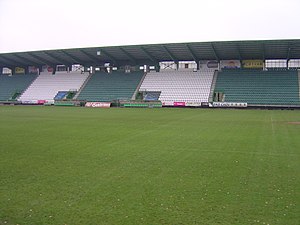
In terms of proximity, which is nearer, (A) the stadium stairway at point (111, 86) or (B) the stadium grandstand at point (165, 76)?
(B) the stadium grandstand at point (165, 76)

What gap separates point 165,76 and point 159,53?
19.0ft

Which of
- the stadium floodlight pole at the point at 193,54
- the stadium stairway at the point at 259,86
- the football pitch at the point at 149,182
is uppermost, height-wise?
the stadium floodlight pole at the point at 193,54

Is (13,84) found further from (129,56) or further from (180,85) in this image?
(180,85)

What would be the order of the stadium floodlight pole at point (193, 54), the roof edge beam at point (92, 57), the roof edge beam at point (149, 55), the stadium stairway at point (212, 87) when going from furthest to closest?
the roof edge beam at point (92, 57) → the roof edge beam at point (149, 55) → the stadium stairway at point (212, 87) → the stadium floodlight pole at point (193, 54)

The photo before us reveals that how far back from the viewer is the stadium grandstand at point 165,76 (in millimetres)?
49594

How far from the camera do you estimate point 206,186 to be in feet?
25.6

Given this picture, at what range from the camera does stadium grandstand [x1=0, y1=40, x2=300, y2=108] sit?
4959 cm

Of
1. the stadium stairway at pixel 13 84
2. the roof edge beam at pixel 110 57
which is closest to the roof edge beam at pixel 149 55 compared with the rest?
the roof edge beam at pixel 110 57

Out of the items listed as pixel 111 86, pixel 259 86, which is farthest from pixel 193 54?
pixel 111 86

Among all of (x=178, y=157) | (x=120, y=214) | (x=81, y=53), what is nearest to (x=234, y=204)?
(x=120, y=214)

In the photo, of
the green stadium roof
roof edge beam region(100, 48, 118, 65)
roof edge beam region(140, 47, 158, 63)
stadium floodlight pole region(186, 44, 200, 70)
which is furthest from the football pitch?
roof edge beam region(100, 48, 118, 65)

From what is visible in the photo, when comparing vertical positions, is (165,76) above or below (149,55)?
below

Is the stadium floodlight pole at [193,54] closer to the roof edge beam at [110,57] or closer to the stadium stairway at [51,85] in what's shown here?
the roof edge beam at [110,57]

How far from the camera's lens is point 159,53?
55.2 metres
